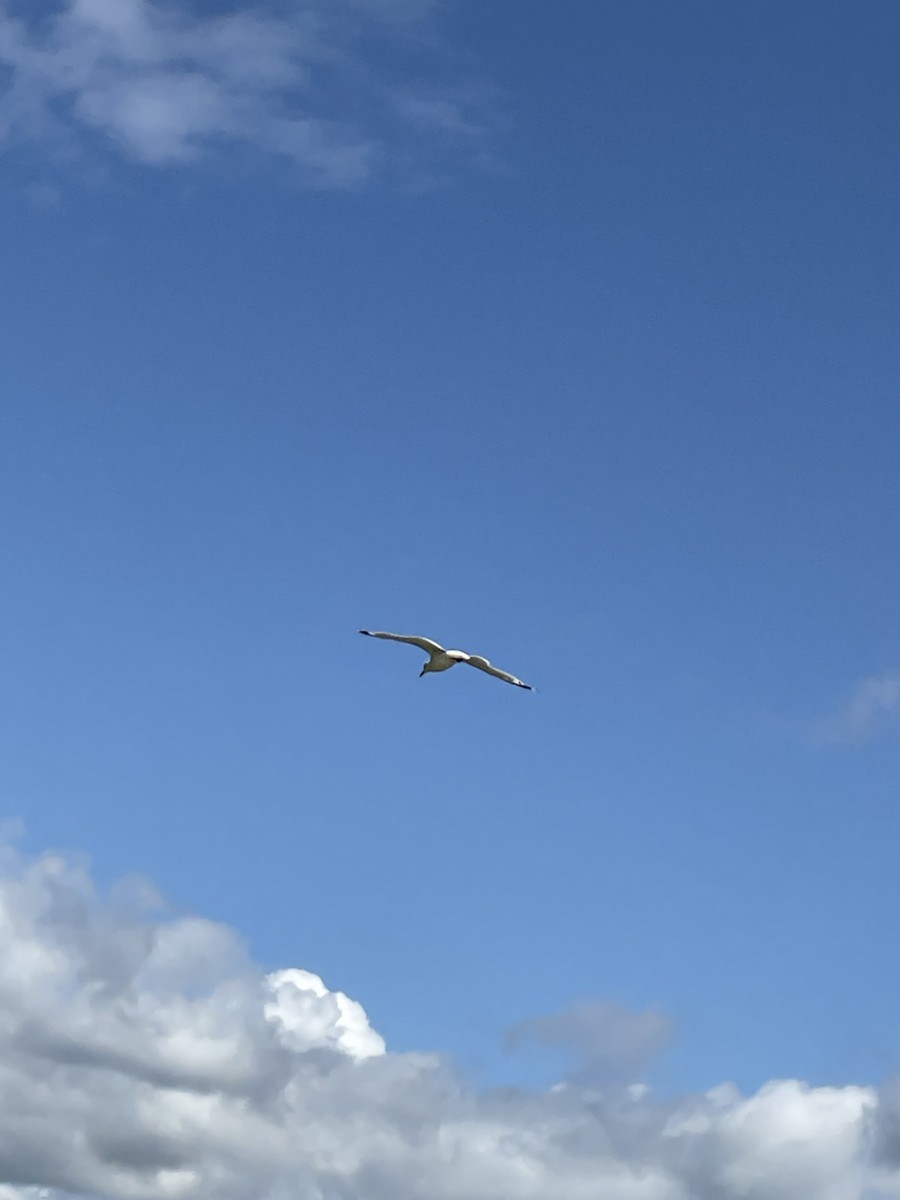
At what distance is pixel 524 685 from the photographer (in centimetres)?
14875

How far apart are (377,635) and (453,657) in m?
8.82

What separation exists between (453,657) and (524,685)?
10.7 meters

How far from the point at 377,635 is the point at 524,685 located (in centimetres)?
1607

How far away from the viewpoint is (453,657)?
15638cm

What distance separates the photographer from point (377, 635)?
152875mm
